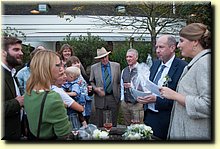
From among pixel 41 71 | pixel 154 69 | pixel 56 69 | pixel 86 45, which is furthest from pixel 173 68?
pixel 86 45

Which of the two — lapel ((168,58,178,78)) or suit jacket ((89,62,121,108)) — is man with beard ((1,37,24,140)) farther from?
suit jacket ((89,62,121,108))

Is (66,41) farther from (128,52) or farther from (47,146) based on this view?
(47,146)

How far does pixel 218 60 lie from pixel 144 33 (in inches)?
35.2

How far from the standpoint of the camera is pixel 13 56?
242cm

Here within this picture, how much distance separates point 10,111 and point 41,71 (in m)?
0.45

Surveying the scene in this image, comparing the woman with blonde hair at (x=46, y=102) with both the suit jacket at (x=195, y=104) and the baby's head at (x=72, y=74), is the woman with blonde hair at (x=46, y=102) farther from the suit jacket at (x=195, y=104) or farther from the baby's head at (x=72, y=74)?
the baby's head at (x=72, y=74)

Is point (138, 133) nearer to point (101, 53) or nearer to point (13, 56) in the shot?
point (13, 56)

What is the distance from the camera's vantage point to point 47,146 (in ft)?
7.36

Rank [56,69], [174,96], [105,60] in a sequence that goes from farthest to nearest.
Answer: [105,60]
[174,96]
[56,69]

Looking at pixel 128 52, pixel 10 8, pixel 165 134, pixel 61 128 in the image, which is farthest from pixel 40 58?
pixel 128 52

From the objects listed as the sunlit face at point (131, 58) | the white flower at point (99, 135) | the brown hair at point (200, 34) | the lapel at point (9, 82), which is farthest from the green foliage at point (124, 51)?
the lapel at point (9, 82)

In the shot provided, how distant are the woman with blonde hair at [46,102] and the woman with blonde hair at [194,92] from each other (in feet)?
2.40

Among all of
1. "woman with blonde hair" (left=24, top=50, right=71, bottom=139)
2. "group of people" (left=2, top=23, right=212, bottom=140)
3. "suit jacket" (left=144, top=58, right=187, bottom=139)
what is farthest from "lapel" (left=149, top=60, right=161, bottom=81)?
"woman with blonde hair" (left=24, top=50, right=71, bottom=139)

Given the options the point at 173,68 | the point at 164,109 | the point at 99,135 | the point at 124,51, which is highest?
the point at 124,51
